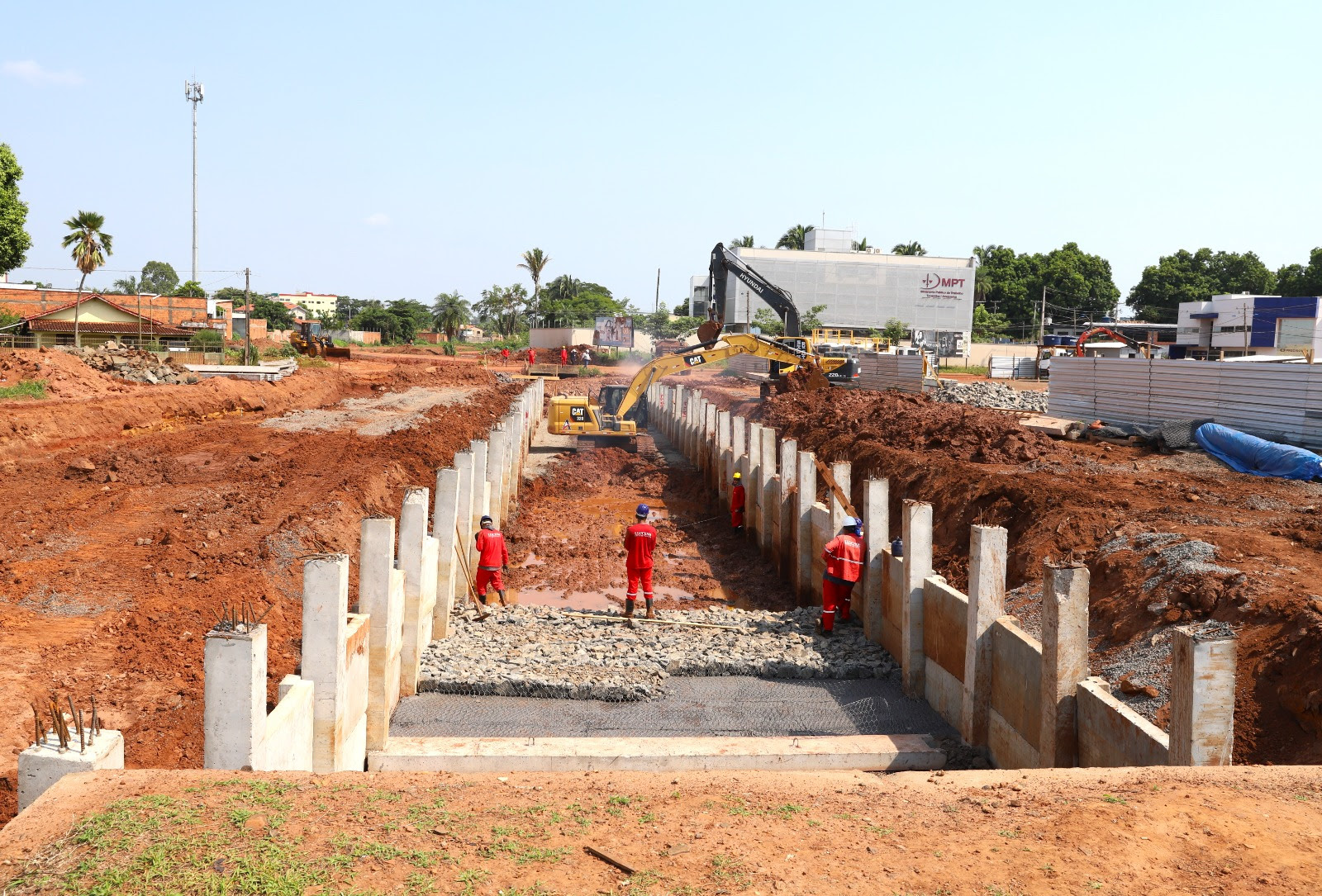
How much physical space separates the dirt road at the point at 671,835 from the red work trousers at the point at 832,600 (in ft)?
20.6

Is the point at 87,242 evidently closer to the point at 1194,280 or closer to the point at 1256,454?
the point at 1256,454

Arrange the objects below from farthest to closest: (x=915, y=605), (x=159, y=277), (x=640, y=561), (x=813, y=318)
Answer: (x=159, y=277)
(x=813, y=318)
(x=640, y=561)
(x=915, y=605)

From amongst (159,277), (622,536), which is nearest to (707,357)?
(622,536)

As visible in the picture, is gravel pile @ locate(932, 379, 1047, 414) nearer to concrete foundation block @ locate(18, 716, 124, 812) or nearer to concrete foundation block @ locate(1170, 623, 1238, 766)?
concrete foundation block @ locate(1170, 623, 1238, 766)

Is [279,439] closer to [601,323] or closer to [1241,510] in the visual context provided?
[1241,510]

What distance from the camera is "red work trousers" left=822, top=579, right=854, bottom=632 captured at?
460 inches

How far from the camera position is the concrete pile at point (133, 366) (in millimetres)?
33125

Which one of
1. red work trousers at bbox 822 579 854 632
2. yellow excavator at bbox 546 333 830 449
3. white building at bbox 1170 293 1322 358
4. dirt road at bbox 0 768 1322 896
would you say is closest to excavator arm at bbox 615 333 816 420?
yellow excavator at bbox 546 333 830 449

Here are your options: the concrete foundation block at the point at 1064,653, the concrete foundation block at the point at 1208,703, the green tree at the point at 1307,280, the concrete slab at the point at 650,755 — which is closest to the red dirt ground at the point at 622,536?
the concrete slab at the point at 650,755

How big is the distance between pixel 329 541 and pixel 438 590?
2730 mm

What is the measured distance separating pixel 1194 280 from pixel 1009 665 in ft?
330

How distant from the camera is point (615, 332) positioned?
3086 inches

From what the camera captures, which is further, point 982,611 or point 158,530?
point 158,530

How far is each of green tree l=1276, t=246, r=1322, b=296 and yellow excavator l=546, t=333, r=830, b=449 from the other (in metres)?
65.7
